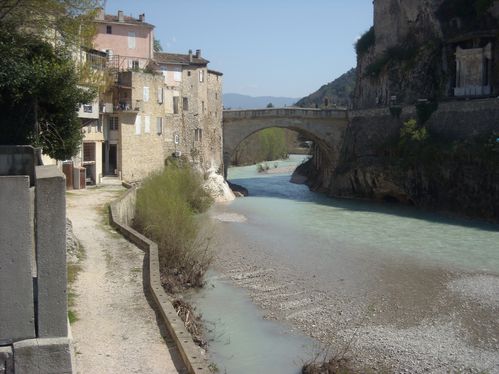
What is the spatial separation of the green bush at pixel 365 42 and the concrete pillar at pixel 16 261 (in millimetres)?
51691

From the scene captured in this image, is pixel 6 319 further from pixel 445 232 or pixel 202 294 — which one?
pixel 445 232

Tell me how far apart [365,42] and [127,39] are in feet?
73.7

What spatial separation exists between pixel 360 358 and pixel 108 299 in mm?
5995

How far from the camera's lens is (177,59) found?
162 feet

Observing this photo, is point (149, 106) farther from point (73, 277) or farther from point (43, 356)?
point (43, 356)

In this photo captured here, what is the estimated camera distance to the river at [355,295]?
1400 cm

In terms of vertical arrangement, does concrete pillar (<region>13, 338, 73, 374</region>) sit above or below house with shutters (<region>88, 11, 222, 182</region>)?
below

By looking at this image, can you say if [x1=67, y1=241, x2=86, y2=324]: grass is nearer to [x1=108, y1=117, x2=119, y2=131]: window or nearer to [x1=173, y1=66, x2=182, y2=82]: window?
[x1=108, y1=117, x2=119, y2=131]: window

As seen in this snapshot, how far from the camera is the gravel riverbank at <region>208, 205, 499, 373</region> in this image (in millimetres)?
14016

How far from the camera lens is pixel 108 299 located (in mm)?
11930

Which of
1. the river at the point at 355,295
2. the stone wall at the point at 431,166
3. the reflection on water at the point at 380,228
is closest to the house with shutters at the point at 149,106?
the reflection on water at the point at 380,228

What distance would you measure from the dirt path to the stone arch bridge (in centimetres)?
3396

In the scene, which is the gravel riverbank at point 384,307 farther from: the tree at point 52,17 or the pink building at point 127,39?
the pink building at point 127,39

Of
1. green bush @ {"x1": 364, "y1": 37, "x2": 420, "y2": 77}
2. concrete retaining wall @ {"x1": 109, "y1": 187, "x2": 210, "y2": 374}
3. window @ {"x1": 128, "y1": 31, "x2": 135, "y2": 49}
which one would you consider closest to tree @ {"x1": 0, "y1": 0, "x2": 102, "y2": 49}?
concrete retaining wall @ {"x1": 109, "y1": 187, "x2": 210, "y2": 374}
